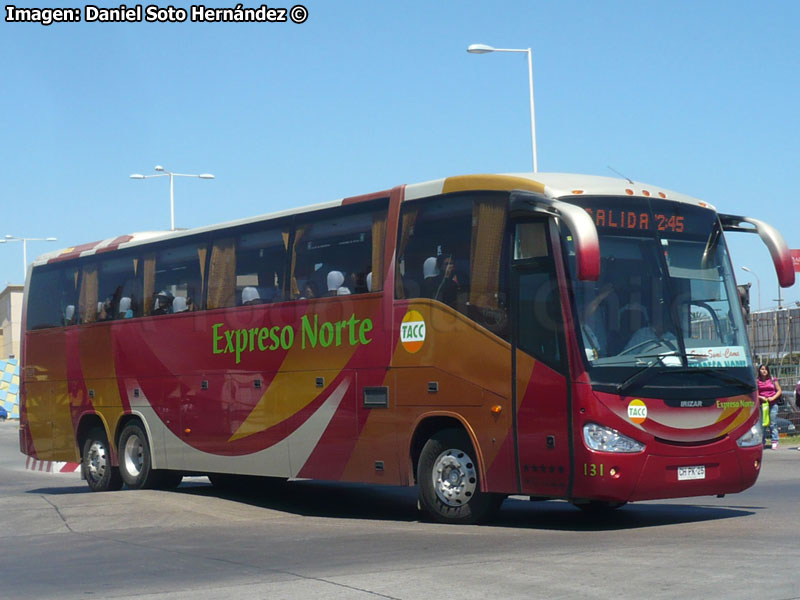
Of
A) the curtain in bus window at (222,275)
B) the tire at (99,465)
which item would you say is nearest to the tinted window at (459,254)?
the curtain in bus window at (222,275)

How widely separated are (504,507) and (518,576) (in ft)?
22.6

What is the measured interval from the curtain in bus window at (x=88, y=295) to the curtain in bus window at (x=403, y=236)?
815cm

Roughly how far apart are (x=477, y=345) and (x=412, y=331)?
3.72 ft

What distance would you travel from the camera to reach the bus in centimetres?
1205

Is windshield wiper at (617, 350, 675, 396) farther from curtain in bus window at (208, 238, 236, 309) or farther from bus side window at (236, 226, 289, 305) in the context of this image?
curtain in bus window at (208, 238, 236, 309)

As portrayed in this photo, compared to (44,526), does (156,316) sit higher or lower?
higher

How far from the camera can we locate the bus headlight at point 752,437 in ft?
41.9

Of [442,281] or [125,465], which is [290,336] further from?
[125,465]

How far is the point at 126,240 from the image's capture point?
66.0ft

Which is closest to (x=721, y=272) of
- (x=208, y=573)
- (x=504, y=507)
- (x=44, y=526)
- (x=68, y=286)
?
(x=504, y=507)

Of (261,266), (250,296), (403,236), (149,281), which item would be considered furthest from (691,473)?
(149,281)

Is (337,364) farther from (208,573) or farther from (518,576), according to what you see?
(518,576)

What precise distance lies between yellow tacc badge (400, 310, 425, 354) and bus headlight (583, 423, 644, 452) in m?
2.61

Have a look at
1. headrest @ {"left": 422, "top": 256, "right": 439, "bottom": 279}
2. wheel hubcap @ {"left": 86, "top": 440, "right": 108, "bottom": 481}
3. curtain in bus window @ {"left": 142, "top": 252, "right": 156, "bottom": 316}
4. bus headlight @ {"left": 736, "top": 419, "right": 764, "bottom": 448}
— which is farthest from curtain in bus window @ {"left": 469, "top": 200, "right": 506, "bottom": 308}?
wheel hubcap @ {"left": 86, "top": 440, "right": 108, "bottom": 481}
